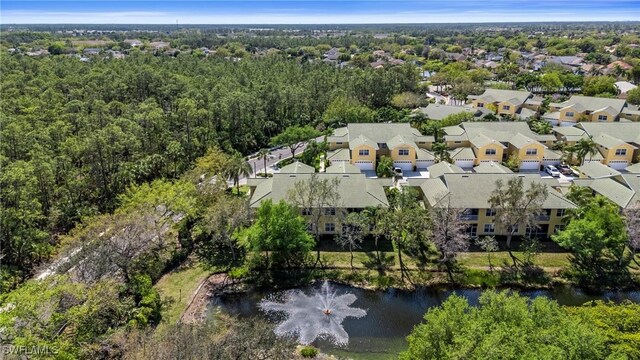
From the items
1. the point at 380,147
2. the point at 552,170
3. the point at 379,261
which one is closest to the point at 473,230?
the point at 379,261

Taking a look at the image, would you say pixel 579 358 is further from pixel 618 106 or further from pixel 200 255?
pixel 618 106

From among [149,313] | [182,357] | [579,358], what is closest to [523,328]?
[579,358]

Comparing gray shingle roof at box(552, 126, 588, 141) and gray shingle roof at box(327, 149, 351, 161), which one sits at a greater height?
gray shingle roof at box(552, 126, 588, 141)

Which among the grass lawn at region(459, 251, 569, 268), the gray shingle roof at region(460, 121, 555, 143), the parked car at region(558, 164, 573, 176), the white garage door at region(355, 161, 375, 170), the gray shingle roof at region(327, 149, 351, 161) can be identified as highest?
the gray shingle roof at region(460, 121, 555, 143)

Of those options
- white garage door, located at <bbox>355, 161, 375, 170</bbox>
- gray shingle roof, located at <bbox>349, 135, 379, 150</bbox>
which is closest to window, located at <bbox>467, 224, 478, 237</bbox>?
white garage door, located at <bbox>355, 161, 375, 170</bbox>

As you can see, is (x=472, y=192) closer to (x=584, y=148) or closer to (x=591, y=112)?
(x=584, y=148)

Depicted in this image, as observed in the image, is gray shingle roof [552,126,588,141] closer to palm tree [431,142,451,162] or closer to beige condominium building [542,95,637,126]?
beige condominium building [542,95,637,126]

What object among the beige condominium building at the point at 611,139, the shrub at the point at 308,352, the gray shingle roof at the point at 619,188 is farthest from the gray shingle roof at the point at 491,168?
the shrub at the point at 308,352

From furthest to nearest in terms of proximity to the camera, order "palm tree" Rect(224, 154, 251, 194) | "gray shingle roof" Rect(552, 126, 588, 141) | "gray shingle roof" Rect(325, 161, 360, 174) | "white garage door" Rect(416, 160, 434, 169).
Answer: "gray shingle roof" Rect(552, 126, 588, 141) → "white garage door" Rect(416, 160, 434, 169) → "gray shingle roof" Rect(325, 161, 360, 174) → "palm tree" Rect(224, 154, 251, 194)
